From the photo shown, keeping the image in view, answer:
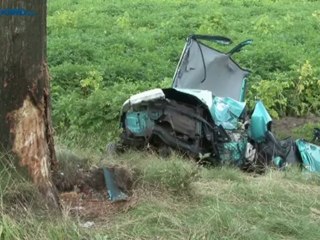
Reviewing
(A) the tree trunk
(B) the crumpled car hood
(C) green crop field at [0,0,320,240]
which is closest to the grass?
(C) green crop field at [0,0,320,240]

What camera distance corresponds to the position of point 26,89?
3627 mm

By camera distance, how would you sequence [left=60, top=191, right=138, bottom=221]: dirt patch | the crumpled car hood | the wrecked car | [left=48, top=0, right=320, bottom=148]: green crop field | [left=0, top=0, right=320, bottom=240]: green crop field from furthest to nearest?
[left=48, top=0, right=320, bottom=148]: green crop field, the crumpled car hood, the wrecked car, [left=60, top=191, right=138, bottom=221]: dirt patch, [left=0, top=0, right=320, bottom=240]: green crop field

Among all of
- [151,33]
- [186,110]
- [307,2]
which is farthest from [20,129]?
[307,2]

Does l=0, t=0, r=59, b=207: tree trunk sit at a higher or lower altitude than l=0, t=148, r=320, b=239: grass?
higher

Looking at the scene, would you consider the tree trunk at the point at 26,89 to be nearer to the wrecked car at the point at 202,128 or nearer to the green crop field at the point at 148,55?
the wrecked car at the point at 202,128

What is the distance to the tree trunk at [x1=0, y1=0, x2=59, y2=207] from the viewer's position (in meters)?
3.53

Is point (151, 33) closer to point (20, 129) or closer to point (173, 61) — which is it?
point (173, 61)

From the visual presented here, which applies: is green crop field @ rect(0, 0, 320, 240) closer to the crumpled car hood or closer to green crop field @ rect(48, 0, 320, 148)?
green crop field @ rect(48, 0, 320, 148)

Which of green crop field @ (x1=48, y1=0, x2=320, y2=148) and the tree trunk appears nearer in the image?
the tree trunk

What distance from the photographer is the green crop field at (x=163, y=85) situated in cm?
358

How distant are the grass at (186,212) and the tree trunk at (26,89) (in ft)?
0.46

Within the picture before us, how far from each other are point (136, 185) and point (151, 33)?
311 inches

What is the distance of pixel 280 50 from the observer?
9.99 m
